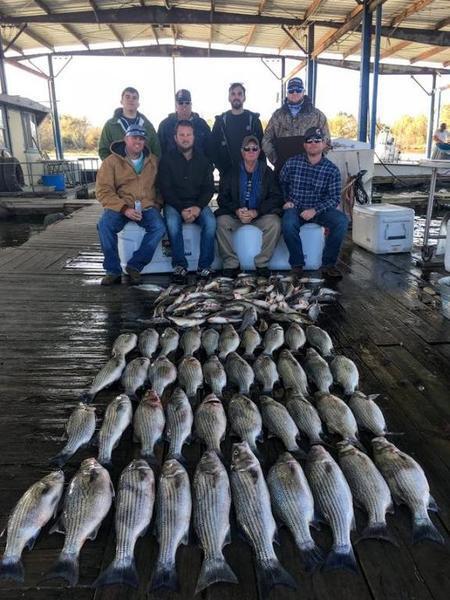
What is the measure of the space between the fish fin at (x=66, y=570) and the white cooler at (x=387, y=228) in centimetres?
Answer: 526

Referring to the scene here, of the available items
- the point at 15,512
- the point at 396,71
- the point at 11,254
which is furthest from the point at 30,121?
the point at 15,512

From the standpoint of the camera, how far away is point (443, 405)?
2535 millimetres

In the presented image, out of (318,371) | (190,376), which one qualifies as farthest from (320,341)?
(190,376)

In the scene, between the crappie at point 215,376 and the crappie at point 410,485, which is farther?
the crappie at point 215,376

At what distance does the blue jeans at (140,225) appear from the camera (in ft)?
16.0

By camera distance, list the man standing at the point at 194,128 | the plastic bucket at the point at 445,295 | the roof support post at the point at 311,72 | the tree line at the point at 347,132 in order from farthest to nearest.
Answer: the tree line at the point at 347,132 < the roof support post at the point at 311,72 < the man standing at the point at 194,128 < the plastic bucket at the point at 445,295

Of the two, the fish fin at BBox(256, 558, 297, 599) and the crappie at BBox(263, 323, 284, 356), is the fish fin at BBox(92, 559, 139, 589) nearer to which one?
the fish fin at BBox(256, 558, 297, 599)

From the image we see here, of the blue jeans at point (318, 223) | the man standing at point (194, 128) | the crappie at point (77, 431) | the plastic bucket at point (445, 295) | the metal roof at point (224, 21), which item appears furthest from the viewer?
the metal roof at point (224, 21)

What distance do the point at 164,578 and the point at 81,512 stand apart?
1.40ft

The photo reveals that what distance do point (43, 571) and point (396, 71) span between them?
2117cm

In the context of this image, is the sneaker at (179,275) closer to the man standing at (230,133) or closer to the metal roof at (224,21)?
the man standing at (230,133)

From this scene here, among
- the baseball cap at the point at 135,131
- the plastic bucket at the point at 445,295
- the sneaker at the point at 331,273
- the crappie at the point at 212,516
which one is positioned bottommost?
the crappie at the point at 212,516

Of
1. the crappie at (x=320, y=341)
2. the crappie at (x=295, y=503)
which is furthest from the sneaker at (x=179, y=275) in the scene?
the crappie at (x=295, y=503)

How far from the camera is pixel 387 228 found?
5.99 meters
